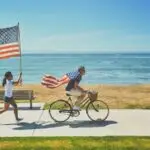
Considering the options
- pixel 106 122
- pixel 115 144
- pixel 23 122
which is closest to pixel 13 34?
pixel 23 122

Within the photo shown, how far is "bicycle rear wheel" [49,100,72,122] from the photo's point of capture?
14.5 m

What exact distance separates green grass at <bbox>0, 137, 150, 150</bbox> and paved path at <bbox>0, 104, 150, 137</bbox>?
0.75 m

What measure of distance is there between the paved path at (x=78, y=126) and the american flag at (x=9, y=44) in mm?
2337

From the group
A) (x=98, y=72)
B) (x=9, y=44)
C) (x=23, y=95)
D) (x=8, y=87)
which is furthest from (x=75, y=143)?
(x=98, y=72)

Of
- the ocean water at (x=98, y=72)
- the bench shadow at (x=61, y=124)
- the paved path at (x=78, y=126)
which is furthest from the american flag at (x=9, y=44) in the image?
the ocean water at (x=98, y=72)

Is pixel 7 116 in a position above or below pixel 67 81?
below

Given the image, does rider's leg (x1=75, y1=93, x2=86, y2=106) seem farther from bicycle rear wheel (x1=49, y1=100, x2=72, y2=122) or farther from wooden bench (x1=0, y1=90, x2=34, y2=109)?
wooden bench (x1=0, y1=90, x2=34, y2=109)

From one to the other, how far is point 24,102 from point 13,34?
3.38m

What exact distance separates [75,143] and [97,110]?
3.18m

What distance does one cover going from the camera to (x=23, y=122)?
14.6 metres

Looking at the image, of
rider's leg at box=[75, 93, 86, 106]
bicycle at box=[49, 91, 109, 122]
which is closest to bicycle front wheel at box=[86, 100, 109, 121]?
bicycle at box=[49, 91, 109, 122]

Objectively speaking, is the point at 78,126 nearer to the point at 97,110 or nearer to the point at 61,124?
the point at 61,124

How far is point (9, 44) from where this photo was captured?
1748cm

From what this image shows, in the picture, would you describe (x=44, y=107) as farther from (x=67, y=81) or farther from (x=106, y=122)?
(x=106, y=122)
